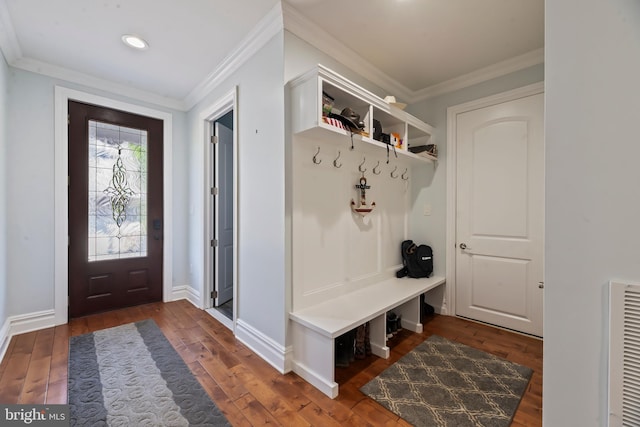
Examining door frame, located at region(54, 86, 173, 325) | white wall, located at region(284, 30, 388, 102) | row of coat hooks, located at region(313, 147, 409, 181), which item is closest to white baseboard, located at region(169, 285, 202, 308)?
door frame, located at region(54, 86, 173, 325)

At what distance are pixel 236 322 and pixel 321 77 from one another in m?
2.19

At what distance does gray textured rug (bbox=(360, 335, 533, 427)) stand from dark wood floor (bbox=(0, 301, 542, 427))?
7cm

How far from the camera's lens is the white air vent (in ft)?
2.68

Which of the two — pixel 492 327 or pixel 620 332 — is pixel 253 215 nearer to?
pixel 620 332

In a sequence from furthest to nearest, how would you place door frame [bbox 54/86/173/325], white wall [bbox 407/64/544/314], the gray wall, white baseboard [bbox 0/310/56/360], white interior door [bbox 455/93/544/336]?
1. white wall [bbox 407/64/544/314]
2. door frame [bbox 54/86/173/325]
3. white interior door [bbox 455/93/544/336]
4. white baseboard [bbox 0/310/56/360]
5. the gray wall

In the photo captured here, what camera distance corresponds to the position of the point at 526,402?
66.1 inches

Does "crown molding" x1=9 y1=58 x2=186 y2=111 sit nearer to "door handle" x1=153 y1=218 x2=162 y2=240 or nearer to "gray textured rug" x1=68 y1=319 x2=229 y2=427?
"door handle" x1=153 y1=218 x2=162 y2=240

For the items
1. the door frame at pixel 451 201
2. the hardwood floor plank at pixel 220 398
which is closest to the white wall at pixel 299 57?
the door frame at pixel 451 201

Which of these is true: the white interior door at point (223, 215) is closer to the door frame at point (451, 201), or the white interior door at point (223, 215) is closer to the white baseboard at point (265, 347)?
the white baseboard at point (265, 347)

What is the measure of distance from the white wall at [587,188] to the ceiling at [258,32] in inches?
51.1

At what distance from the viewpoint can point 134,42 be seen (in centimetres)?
231

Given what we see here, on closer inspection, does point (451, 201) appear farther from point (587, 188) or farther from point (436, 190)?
point (587, 188)

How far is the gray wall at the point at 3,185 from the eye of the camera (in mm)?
2304

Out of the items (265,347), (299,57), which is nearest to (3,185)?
(265,347)
